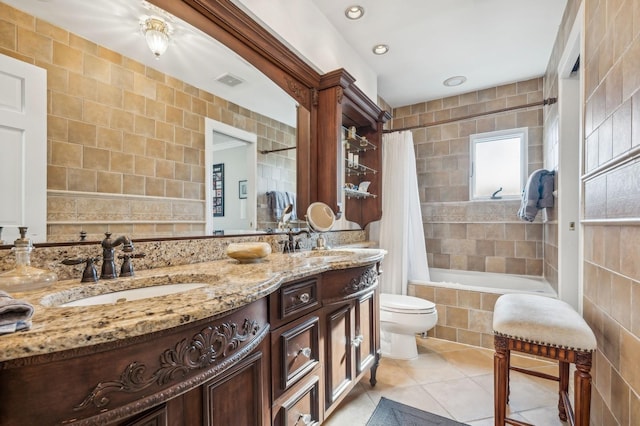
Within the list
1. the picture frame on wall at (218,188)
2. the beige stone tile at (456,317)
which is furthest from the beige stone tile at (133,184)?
the beige stone tile at (456,317)

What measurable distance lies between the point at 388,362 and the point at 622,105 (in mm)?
2025

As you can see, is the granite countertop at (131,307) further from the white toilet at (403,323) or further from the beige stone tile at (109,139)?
the white toilet at (403,323)

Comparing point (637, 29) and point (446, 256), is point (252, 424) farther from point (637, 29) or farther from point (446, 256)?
point (446, 256)

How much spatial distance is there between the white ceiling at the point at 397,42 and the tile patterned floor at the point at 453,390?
1.80 metres

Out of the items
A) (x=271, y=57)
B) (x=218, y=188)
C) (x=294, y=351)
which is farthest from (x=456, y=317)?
(x=271, y=57)

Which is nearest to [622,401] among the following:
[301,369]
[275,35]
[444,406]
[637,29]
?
[444,406]

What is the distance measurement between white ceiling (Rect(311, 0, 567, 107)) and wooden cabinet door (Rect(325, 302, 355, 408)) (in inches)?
79.4

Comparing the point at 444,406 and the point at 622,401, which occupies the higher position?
the point at 622,401

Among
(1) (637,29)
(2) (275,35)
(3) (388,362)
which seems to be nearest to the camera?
(1) (637,29)

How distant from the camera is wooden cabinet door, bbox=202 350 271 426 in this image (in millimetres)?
772

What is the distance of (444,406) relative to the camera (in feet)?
5.63

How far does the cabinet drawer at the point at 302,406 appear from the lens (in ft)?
3.58

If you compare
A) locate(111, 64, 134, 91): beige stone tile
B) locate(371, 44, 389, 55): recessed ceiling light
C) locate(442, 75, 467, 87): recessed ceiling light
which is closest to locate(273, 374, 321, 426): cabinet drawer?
locate(111, 64, 134, 91): beige stone tile

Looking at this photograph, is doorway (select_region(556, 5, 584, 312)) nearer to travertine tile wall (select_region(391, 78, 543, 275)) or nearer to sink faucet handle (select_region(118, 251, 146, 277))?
travertine tile wall (select_region(391, 78, 543, 275))
